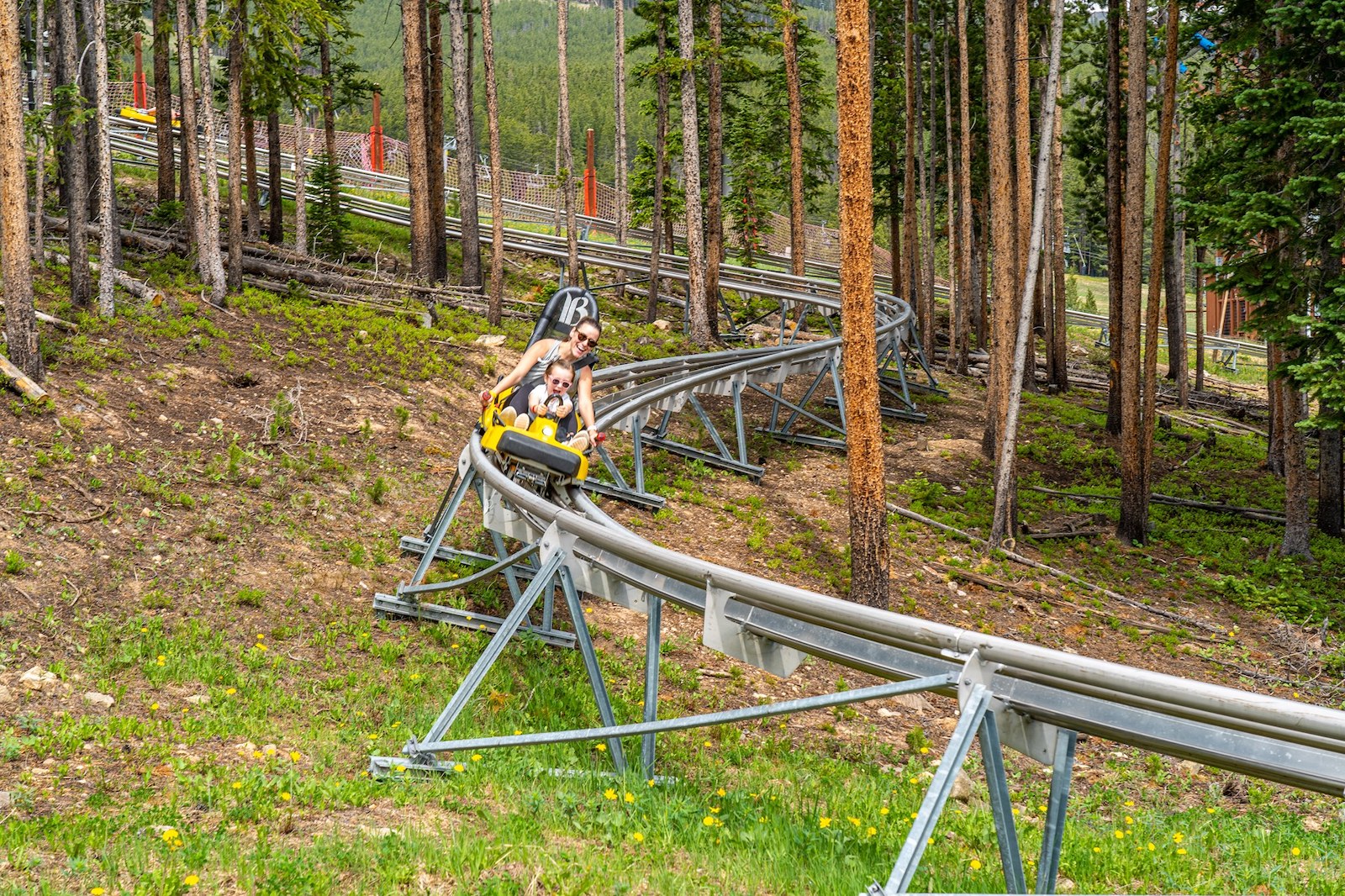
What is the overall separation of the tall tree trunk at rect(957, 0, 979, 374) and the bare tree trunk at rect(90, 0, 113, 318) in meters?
17.4

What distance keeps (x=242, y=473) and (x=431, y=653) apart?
392cm

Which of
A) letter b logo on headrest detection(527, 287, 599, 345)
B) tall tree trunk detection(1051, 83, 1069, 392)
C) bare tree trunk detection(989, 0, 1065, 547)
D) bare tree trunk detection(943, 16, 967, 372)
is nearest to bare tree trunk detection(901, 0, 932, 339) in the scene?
bare tree trunk detection(943, 16, 967, 372)

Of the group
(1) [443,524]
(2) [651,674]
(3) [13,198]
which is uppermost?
(3) [13,198]

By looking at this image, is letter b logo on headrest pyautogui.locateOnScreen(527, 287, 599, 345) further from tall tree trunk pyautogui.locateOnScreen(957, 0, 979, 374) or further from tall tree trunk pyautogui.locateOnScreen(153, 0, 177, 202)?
tall tree trunk pyautogui.locateOnScreen(957, 0, 979, 374)

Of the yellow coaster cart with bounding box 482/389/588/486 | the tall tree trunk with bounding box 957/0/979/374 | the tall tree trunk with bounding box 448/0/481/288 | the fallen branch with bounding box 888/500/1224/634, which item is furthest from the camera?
the tall tree trunk with bounding box 957/0/979/374

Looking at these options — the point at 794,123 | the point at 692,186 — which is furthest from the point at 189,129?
the point at 794,123

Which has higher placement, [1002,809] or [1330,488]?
[1002,809]

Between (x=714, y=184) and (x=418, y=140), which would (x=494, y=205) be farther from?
(x=714, y=184)

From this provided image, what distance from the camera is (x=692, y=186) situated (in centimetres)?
2158

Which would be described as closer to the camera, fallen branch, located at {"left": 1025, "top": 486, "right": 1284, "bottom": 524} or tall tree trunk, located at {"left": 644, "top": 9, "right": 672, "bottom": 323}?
fallen branch, located at {"left": 1025, "top": 486, "right": 1284, "bottom": 524}

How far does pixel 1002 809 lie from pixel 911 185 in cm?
2460

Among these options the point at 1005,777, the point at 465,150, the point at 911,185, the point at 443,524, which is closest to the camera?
the point at 1005,777

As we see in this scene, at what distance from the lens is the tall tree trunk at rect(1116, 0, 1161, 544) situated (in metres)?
15.3

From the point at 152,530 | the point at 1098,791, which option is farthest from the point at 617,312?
the point at 1098,791
